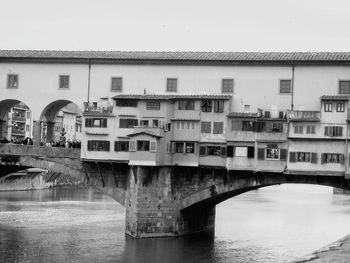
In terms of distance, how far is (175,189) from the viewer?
4366cm

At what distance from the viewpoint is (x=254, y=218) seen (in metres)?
56.1

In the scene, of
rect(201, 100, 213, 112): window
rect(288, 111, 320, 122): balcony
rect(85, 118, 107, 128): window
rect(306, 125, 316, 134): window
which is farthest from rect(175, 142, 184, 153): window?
rect(306, 125, 316, 134): window

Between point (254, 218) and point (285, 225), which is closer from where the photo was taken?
point (285, 225)

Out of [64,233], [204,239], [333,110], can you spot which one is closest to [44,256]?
[64,233]

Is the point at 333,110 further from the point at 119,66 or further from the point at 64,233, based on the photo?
the point at 64,233

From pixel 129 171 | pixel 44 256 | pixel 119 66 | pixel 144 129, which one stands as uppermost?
pixel 119 66

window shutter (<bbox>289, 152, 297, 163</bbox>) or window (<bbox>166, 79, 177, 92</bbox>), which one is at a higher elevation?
window (<bbox>166, 79, 177, 92</bbox>)

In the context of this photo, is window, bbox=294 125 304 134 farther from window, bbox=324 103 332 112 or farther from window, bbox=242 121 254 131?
window, bbox=242 121 254 131

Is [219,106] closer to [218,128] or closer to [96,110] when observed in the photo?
[218,128]

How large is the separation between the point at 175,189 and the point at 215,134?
4546 millimetres

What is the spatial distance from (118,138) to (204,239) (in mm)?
8829

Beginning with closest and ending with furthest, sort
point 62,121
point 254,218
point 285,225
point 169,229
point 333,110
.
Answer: point 333,110 < point 169,229 < point 285,225 < point 254,218 < point 62,121

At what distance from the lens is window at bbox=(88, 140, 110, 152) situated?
4375 centimetres

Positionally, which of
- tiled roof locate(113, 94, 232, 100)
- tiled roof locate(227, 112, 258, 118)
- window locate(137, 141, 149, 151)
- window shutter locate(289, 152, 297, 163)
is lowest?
window shutter locate(289, 152, 297, 163)
